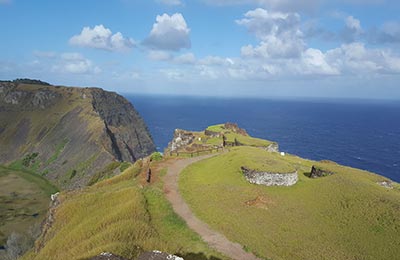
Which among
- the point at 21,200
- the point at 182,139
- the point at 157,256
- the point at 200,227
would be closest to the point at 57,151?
the point at 21,200

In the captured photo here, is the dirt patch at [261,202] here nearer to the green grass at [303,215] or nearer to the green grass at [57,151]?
the green grass at [303,215]

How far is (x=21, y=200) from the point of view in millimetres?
128375

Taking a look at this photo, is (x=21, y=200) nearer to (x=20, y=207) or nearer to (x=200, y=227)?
(x=20, y=207)

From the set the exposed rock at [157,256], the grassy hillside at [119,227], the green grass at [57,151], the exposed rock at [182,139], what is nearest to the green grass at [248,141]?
the exposed rock at [182,139]

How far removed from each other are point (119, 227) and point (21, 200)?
120 meters

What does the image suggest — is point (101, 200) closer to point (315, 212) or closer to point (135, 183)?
point (135, 183)

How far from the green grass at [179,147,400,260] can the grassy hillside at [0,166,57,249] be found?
73.9 metres

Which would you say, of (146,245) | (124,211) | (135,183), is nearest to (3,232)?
(135,183)

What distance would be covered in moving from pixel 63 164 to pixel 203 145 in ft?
406

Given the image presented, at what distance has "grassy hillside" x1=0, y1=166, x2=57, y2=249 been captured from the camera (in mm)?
102625

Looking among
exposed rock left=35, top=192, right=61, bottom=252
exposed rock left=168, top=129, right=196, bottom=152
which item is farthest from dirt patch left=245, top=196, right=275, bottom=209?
exposed rock left=168, top=129, right=196, bottom=152

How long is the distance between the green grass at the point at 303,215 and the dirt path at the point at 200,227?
0.63 metres

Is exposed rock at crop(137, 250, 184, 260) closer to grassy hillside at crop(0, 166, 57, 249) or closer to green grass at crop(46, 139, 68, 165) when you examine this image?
grassy hillside at crop(0, 166, 57, 249)

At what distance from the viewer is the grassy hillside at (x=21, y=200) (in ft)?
337
